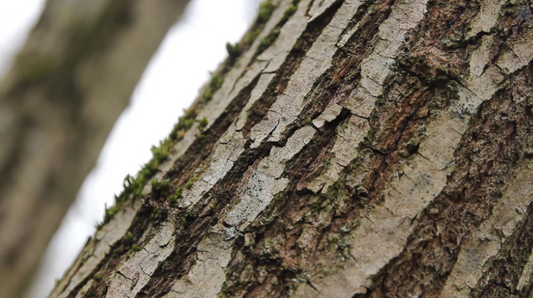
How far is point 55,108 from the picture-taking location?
2432 mm

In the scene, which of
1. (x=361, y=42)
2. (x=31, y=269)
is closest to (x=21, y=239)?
(x=31, y=269)

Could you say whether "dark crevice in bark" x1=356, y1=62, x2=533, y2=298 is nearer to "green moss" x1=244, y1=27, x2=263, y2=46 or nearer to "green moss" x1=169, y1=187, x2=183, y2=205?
"green moss" x1=169, y1=187, x2=183, y2=205

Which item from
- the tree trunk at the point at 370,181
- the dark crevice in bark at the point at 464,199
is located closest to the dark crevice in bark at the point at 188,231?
the tree trunk at the point at 370,181

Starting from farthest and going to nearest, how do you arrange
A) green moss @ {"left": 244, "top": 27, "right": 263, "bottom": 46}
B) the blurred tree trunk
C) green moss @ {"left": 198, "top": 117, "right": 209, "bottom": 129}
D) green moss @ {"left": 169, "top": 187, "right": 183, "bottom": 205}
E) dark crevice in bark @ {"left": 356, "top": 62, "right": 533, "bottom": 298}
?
the blurred tree trunk, green moss @ {"left": 244, "top": 27, "right": 263, "bottom": 46}, green moss @ {"left": 198, "top": 117, "right": 209, "bottom": 129}, green moss @ {"left": 169, "top": 187, "right": 183, "bottom": 205}, dark crevice in bark @ {"left": 356, "top": 62, "right": 533, "bottom": 298}

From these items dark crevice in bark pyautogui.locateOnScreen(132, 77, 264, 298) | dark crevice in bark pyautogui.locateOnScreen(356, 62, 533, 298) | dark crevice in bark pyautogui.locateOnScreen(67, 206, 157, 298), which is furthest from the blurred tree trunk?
dark crevice in bark pyautogui.locateOnScreen(356, 62, 533, 298)

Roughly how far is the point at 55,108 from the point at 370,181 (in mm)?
2251

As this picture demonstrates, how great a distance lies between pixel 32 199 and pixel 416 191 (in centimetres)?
248

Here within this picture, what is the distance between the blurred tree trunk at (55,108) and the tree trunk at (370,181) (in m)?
1.44

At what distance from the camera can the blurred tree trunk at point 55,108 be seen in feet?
7.77

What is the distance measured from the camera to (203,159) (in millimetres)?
1345

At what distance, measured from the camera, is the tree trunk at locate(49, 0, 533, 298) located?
1.04 metres

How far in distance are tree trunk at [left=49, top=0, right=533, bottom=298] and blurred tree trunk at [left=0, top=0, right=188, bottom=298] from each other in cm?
144

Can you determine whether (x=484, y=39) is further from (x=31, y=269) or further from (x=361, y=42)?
(x=31, y=269)

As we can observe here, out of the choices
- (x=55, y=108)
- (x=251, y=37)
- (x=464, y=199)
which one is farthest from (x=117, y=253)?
(x=55, y=108)
